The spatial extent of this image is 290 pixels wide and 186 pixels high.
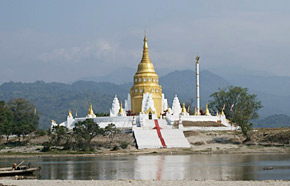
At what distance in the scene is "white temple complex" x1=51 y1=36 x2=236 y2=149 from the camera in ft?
210

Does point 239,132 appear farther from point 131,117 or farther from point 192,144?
point 131,117

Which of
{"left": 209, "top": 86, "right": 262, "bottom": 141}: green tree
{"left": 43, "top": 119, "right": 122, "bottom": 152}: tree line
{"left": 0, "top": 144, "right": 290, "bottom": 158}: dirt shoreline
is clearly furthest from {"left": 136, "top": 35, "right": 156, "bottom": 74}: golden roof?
{"left": 0, "top": 144, "right": 290, "bottom": 158}: dirt shoreline

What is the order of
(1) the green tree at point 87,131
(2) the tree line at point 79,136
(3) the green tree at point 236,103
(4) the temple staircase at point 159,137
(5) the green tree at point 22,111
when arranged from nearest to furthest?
(4) the temple staircase at point 159,137
(2) the tree line at point 79,136
(1) the green tree at point 87,131
(3) the green tree at point 236,103
(5) the green tree at point 22,111

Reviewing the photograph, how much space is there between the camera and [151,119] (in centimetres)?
7306

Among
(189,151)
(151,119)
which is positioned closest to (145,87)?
(151,119)

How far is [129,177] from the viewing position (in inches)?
1414

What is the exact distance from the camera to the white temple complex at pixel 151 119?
63938mm

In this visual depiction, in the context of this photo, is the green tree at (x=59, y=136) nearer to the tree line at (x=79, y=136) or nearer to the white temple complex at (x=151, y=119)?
the tree line at (x=79, y=136)

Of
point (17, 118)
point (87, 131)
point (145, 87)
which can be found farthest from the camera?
point (17, 118)

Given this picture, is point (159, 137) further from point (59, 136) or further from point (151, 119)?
point (59, 136)

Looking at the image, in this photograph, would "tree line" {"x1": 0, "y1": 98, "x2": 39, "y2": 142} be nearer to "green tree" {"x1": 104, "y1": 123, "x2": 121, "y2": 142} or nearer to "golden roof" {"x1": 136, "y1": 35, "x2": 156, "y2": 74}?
"green tree" {"x1": 104, "y1": 123, "x2": 121, "y2": 142}

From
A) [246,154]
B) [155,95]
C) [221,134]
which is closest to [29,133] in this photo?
[155,95]

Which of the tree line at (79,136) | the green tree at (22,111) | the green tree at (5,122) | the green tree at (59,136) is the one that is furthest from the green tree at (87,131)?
the green tree at (22,111)

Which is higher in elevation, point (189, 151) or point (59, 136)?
point (59, 136)
